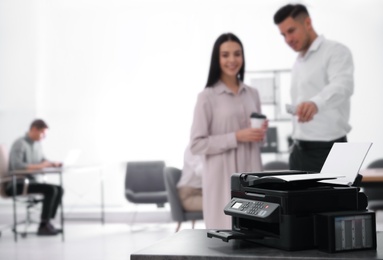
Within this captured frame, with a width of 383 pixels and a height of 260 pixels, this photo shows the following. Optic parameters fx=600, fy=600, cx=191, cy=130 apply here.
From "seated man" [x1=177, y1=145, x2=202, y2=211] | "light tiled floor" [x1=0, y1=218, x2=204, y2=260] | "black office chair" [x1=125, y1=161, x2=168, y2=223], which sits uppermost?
"seated man" [x1=177, y1=145, x2=202, y2=211]

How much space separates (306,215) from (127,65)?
7.37 metres

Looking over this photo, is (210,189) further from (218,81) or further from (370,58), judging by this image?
(370,58)

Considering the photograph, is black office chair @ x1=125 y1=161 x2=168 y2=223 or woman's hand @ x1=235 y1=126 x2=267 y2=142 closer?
woman's hand @ x1=235 y1=126 x2=267 y2=142

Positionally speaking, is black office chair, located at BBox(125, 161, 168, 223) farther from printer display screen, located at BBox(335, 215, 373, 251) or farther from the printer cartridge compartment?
printer display screen, located at BBox(335, 215, 373, 251)

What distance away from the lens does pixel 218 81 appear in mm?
3268

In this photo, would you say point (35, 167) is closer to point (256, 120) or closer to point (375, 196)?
point (375, 196)

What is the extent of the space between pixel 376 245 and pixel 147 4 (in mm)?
7487

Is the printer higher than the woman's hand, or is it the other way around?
the woman's hand

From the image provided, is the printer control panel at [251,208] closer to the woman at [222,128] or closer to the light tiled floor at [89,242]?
the woman at [222,128]

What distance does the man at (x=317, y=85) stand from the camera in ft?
10.2

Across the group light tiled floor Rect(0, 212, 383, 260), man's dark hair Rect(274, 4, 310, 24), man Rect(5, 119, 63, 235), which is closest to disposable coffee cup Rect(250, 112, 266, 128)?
man's dark hair Rect(274, 4, 310, 24)

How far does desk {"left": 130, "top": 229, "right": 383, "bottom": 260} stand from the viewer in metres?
1.57

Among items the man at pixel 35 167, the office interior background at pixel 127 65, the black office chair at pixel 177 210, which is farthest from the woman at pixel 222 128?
the office interior background at pixel 127 65

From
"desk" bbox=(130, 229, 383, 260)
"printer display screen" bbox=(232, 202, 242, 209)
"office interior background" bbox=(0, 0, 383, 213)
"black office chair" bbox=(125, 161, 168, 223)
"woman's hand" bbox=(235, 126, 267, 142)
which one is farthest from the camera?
"office interior background" bbox=(0, 0, 383, 213)
